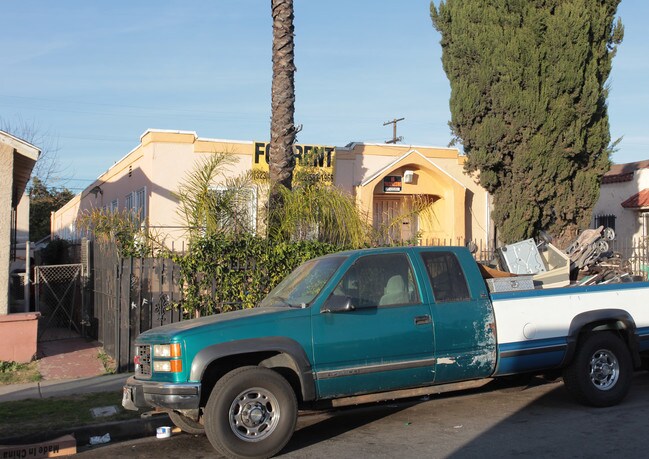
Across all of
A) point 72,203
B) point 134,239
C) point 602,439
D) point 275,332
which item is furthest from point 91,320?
point 72,203

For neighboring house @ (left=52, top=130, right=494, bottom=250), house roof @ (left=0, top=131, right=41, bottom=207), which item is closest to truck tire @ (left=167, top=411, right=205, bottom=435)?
house roof @ (left=0, top=131, right=41, bottom=207)

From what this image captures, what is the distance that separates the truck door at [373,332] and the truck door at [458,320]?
154 millimetres

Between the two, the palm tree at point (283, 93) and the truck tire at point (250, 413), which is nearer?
the truck tire at point (250, 413)

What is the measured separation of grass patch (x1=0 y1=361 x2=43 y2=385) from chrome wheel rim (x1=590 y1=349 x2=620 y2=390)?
7.70 meters

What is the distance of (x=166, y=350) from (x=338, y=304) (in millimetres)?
1662

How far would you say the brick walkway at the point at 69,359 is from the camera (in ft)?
35.9

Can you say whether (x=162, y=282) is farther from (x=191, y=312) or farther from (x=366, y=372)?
(x=366, y=372)

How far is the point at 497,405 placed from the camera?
861cm

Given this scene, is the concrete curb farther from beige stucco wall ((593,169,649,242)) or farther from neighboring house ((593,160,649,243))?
beige stucco wall ((593,169,649,242))

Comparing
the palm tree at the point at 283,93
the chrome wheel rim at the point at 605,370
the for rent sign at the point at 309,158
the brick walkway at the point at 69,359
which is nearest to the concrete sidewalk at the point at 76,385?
the brick walkway at the point at 69,359

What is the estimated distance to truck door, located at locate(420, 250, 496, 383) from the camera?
7.36 metres

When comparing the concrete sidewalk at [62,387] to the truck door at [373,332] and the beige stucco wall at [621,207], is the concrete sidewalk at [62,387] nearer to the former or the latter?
the truck door at [373,332]

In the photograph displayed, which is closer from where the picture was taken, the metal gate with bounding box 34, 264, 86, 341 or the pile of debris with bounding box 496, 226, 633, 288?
the pile of debris with bounding box 496, 226, 633, 288

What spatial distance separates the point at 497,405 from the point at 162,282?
536cm
